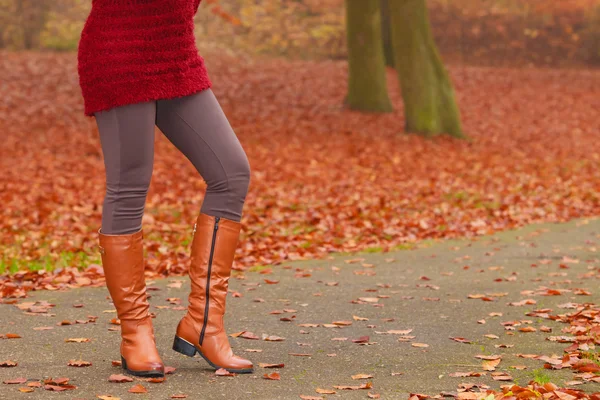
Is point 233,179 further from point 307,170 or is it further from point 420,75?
point 420,75

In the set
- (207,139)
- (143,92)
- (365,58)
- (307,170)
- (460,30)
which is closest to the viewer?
(143,92)

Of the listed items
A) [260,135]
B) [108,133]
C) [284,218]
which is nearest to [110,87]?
[108,133]

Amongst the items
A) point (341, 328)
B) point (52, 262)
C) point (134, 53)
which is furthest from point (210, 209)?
point (52, 262)

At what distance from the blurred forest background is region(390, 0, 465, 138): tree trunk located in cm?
1109

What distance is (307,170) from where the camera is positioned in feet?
46.1

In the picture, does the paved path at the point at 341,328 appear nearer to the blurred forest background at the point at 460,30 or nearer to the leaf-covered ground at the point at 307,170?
the leaf-covered ground at the point at 307,170

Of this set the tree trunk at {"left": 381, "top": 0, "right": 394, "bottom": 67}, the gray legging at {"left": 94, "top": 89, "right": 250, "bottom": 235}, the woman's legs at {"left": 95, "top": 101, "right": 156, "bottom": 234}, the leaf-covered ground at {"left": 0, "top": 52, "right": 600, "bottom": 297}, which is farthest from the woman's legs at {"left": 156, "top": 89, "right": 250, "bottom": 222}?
the tree trunk at {"left": 381, "top": 0, "right": 394, "bottom": 67}

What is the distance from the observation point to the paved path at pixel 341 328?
12.4 feet

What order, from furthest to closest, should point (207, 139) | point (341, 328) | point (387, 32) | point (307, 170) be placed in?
1. point (387, 32)
2. point (307, 170)
3. point (341, 328)
4. point (207, 139)

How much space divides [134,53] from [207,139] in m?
0.47

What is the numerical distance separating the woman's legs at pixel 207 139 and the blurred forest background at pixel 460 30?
2482 cm

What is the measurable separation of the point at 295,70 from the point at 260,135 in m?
8.29

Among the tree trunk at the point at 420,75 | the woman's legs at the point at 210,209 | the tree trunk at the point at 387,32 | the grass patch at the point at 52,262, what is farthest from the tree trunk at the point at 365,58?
the woman's legs at the point at 210,209

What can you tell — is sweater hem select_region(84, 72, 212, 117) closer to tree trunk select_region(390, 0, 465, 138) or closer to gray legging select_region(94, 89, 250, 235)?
gray legging select_region(94, 89, 250, 235)
